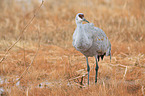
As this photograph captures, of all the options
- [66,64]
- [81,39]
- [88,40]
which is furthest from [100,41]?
[66,64]

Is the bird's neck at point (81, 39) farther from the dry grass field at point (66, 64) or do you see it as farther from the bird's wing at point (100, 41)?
the dry grass field at point (66, 64)

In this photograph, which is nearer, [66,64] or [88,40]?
[88,40]

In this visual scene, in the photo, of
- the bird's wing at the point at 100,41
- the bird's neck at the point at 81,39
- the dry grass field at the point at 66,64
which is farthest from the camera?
the bird's wing at the point at 100,41

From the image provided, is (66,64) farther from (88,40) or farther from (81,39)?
(81,39)

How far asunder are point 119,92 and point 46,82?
1274 mm

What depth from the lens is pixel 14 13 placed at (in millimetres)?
8938

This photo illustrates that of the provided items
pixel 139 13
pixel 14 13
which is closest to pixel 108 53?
pixel 139 13

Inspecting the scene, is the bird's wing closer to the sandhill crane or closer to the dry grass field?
the sandhill crane

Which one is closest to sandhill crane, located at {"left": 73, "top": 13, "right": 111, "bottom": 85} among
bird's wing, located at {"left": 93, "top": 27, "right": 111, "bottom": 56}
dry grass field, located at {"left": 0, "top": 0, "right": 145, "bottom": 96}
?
bird's wing, located at {"left": 93, "top": 27, "right": 111, "bottom": 56}

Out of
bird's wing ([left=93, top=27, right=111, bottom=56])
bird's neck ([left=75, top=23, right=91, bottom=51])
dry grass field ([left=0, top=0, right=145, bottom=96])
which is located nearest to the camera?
bird's neck ([left=75, top=23, right=91, bottom=51])

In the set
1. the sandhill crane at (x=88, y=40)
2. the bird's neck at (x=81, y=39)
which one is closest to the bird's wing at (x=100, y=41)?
the sandhill crane at (x=88, y=40)

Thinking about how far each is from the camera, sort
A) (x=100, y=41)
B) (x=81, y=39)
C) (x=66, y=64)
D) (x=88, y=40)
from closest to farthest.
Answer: (x=81, y=39) → (x=88, y=40) → (x=100, y=41) → (x=66, y=64)

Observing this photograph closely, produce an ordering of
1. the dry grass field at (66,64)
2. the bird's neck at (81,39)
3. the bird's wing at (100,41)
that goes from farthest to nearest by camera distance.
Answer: the bird's wing at (100,41), the dry grass field at (66,64), the bird's neck at (81,39)

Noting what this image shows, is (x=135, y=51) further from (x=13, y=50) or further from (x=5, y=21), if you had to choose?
(x=5, y=21)
